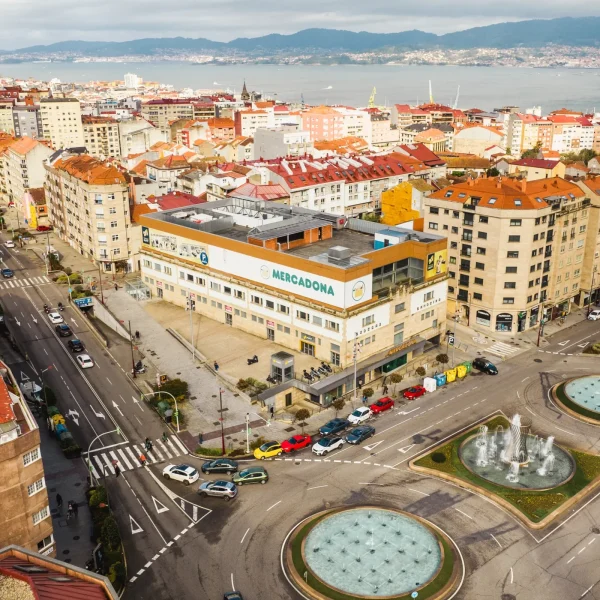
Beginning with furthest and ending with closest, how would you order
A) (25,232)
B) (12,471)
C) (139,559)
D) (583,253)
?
(25,232), (583,253), (139,559), (12,471)

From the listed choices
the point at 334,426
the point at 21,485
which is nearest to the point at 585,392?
the point at 334,426

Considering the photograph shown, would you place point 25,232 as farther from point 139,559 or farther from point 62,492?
point 139,559

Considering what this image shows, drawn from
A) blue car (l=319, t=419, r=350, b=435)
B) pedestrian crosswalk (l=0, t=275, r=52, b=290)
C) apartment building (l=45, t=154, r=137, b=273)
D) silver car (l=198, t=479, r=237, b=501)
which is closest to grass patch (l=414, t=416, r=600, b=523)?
blue car (l=319, t=419, r=350, b=435)

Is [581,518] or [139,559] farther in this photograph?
[581,518]

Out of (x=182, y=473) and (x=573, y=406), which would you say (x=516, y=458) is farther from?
(x=182, y=473)

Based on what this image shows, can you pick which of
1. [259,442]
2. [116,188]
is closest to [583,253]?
[259,442]

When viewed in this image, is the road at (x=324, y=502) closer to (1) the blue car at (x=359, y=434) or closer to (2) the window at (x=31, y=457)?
(1) the blue car at (x=359, y=434)
